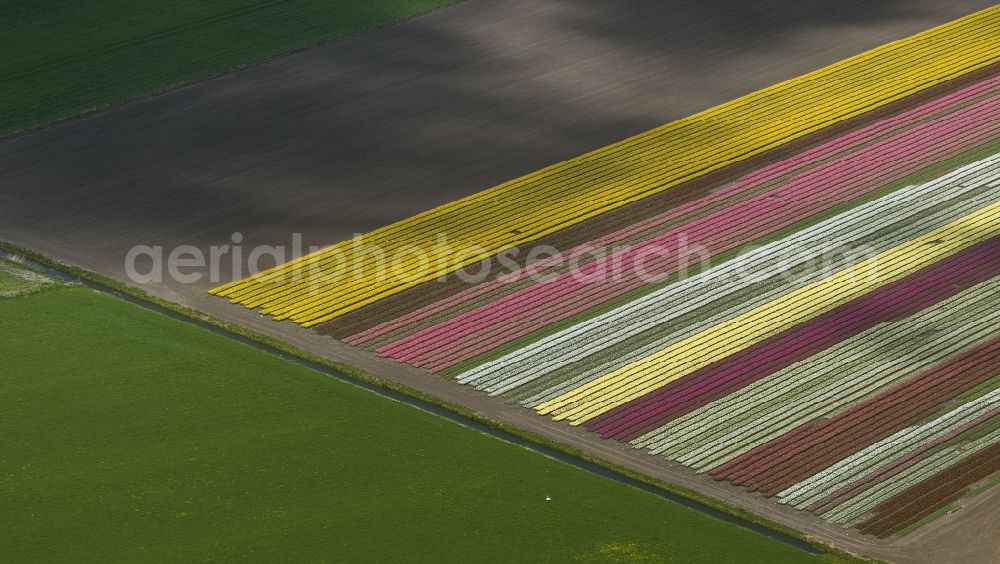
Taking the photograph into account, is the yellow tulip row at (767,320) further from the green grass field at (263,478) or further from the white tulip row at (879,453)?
the white tulip row at (879,453)

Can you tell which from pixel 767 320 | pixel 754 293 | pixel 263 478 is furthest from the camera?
pixel 754 293

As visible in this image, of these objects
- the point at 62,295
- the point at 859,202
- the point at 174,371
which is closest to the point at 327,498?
the point at 174,371

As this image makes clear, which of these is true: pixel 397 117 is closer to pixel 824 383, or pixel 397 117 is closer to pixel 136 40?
pixel 136 40

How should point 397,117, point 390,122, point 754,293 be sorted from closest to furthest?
point 754,293
point 390,122
point 397,117

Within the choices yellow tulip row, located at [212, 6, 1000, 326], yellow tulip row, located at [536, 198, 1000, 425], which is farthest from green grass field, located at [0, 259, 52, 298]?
yellow tulip row, located at [536, 198, 1000, 425]

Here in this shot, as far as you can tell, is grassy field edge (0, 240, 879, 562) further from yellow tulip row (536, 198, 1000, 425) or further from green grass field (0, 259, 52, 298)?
yellow tulip row (536, 198, 1000, 425)

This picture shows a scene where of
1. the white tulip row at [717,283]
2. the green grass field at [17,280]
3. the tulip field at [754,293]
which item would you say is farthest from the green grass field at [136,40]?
the white tulip row at [717,283]

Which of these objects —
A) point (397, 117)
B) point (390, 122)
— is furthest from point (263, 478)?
point (397, 117)

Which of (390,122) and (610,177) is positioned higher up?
(390,122)
